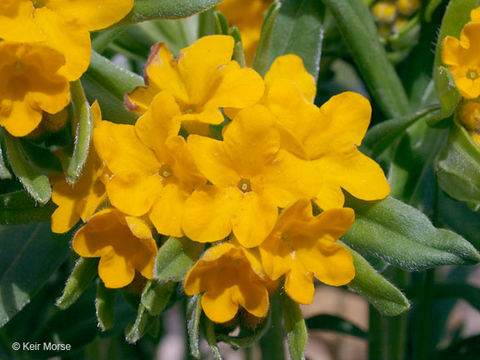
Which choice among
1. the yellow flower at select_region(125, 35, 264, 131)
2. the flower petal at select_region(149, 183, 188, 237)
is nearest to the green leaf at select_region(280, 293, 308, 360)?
the flower petal at select_region(149, 183, 188, 237)

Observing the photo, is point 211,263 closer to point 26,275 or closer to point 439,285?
point 26,275

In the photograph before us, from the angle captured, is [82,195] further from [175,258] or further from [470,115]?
[470,115]

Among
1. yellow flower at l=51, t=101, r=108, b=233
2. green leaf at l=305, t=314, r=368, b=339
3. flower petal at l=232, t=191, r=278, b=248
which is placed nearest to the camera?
flower petal at l=232, t=191, r=278, b=248

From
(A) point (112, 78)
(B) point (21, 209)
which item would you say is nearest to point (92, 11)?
(A) point (112, 78)

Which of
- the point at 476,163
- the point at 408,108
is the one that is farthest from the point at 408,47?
the point at 476,163

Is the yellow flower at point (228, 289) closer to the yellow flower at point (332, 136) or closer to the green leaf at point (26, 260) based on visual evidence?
the yellow flower at point (332, 136)

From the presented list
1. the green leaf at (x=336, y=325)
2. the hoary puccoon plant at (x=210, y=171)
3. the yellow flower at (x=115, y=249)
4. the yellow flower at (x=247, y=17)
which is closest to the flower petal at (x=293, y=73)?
the hoary puccoon plant at (x=210, y=171)

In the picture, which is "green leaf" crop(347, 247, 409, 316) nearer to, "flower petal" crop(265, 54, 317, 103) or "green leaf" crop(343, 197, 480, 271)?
"green leaf" crop(343, 197, 480, 271)
